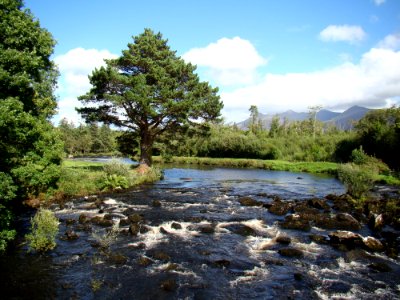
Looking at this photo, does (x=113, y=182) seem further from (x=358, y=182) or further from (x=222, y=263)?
(x=358, y=182)

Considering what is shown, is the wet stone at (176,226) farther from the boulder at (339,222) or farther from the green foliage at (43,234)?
the boulder at (339,222)

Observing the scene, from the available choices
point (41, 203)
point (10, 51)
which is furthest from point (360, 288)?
point (41, 203)

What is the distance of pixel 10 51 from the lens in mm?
13258

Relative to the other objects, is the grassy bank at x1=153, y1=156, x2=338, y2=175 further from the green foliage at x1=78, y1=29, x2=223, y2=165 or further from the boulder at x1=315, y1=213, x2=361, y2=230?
the boulder at x1=315, y1=213, x2=361, y2=230

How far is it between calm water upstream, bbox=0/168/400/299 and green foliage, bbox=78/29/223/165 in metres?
19.0

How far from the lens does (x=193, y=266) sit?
43.8 feet

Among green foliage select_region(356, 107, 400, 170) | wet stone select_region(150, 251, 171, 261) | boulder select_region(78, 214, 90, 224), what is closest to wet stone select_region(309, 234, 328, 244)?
wet stone select_region(150, 251, 171, 261)

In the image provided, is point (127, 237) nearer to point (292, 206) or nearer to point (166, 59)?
point (292, 206)

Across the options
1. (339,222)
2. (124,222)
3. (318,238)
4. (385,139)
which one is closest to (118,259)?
(124,222)

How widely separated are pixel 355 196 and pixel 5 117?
26.6m

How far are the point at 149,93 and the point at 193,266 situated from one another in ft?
88.6

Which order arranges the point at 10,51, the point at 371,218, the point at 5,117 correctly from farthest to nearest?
the point at 371,218, the point at 10,51, the point at 5,117

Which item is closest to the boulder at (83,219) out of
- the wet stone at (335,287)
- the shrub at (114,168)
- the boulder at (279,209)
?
the shrub at (114,168)

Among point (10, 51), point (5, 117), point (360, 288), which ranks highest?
point (10, 51)
